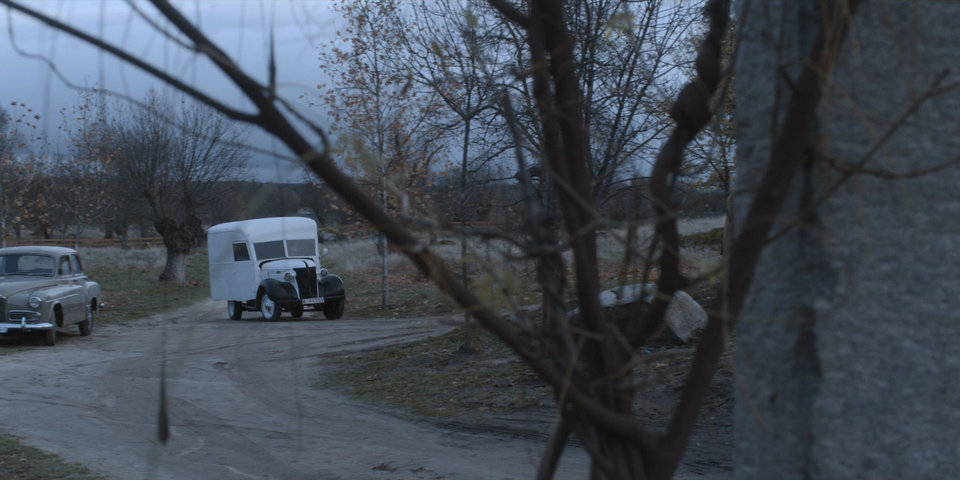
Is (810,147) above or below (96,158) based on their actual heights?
below

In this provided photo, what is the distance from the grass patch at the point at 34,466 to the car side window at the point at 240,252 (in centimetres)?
1406

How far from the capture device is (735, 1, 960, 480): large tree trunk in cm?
160

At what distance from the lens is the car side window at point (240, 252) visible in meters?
21.2

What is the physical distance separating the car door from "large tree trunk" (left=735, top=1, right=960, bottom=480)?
15841 mm

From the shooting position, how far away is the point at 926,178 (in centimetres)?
167

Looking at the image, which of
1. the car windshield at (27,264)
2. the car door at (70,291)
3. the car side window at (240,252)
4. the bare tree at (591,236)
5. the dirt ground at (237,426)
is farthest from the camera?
the car side window at (240,252)

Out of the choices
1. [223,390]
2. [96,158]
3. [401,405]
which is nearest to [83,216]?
[96,158]

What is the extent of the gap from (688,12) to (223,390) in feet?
26.3

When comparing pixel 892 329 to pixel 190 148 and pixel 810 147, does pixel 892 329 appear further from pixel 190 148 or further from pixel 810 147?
pixel 190 148

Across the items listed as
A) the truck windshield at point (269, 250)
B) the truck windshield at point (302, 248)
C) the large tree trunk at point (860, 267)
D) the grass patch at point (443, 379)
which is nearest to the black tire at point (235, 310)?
the truck windshield at point (269, 250)

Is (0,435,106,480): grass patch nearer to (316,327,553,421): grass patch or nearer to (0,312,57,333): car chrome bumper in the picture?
(316,327,553,421): grass patch

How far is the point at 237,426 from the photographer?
828 cm

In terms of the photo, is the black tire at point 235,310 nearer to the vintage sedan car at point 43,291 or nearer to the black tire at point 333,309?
the black tire at point 333,309

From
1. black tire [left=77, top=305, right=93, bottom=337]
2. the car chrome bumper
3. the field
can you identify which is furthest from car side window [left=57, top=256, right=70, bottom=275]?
the field
